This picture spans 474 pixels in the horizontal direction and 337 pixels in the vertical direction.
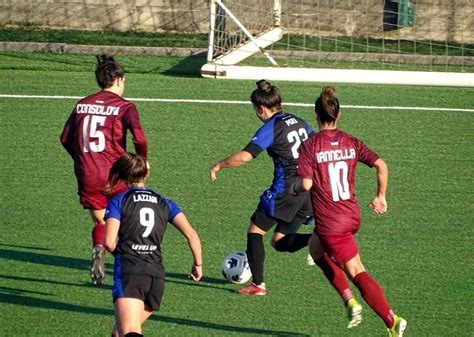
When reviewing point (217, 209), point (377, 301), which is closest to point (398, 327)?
point (377, 301)

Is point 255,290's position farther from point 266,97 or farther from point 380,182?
point 380,182

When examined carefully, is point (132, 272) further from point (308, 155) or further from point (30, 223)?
point (30, 223)

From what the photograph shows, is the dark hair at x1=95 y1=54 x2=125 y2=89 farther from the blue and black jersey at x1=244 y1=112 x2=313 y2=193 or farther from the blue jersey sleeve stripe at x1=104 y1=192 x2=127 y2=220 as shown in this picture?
the blue jersey sleeve stripe at x1=104 y1=192 x2=127 y2=220

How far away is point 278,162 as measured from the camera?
10664 mm

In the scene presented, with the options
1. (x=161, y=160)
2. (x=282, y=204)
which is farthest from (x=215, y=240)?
(x=161, y=160)

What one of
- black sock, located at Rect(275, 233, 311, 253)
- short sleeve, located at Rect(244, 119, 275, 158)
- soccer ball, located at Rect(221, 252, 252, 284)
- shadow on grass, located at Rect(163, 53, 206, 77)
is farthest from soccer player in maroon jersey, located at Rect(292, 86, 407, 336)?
shadow on grass, located at Rect(163, 53, 206, 77)

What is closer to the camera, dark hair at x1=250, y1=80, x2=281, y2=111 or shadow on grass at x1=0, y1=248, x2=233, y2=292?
dark hair at x1=250, y1=80, x2=281, y2=111

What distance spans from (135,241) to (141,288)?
1.08 ft

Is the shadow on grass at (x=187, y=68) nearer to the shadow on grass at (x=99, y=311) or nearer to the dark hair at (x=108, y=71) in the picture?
the dark hair at (x=108, y=71)

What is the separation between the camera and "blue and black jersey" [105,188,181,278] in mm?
8211

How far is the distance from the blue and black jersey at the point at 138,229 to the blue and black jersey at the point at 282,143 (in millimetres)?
2216

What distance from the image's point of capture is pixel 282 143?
34.6 ft

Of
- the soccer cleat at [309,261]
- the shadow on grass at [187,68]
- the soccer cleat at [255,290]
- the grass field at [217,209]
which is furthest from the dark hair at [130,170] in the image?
the shadow on grass at [187,68]

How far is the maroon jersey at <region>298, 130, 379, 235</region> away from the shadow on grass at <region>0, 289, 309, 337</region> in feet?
3.96
